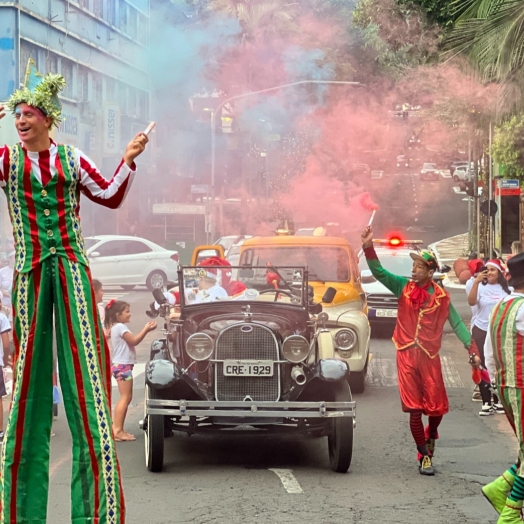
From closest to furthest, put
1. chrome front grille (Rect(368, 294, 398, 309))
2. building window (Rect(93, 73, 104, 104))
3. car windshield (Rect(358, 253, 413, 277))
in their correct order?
chrome front grille (Rect(368, 294, 398, 309)) < car windshield (Rect(358, 253, 413, 277)) < building window (Rect(93, 73, 104, 104))

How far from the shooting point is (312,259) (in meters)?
14.7

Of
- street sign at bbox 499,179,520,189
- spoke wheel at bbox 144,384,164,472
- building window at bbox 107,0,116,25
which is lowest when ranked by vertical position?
spoke wheel at bbox 144,384,164,472

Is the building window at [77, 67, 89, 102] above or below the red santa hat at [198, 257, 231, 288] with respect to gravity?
above

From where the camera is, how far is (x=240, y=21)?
125ft

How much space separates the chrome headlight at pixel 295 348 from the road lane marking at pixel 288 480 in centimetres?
87

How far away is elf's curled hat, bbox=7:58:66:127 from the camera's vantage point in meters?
5.07

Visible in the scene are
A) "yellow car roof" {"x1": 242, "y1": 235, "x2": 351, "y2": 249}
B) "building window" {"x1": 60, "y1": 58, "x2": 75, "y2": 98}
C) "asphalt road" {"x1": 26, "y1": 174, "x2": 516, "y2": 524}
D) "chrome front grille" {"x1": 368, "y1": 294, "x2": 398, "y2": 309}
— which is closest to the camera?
"asphalt road" {"x1": 26, "y1": 174, "x2": 516, "y2": 524}

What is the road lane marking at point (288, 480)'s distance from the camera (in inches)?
324

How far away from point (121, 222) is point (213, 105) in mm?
5710

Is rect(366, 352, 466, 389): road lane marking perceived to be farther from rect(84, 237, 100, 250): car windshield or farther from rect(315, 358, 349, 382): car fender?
rect(84, 237, 100, 250): car windshield

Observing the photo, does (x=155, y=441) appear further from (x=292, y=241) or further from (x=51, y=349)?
(x=292, y=241)

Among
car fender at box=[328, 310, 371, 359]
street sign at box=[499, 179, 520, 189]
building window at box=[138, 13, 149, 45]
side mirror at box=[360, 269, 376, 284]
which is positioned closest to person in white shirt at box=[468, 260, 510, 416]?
car fender at box=[328, 310, 371, 359]

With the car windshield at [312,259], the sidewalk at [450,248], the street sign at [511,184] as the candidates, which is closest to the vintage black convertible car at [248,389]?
the car windshield at [312,259]

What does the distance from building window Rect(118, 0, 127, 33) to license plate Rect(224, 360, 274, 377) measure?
30.4 m
